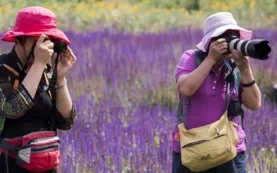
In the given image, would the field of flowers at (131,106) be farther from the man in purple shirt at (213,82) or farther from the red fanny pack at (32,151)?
the red fanny pack at (32,151)

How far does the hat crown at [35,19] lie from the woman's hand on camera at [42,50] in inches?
3.1

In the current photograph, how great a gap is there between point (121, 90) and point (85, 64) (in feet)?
3.87

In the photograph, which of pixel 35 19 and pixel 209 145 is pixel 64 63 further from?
pixel 209 145

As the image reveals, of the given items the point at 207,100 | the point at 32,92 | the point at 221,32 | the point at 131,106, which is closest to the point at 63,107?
the point at 32,92

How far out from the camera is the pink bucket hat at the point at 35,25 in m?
2.83

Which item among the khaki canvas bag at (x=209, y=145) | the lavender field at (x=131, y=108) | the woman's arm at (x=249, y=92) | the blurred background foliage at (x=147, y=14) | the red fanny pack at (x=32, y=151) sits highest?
the woman's arm at (x=249, y=92)

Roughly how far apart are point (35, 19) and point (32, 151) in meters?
0.51

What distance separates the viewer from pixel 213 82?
3.17 m

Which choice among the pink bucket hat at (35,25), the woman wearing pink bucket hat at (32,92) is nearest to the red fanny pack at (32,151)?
the woman wearing pink bucket hat at (32,92)

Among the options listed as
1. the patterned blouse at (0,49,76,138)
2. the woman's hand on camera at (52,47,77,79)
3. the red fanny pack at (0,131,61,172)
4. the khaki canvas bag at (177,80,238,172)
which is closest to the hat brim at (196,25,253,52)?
the khaki canvas bag at (177,80,238,172)

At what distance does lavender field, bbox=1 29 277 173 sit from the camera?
4367 mm

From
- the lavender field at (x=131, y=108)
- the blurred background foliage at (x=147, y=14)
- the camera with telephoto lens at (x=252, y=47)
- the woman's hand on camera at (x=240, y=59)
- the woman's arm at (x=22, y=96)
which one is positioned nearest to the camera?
the woman's arm at (x=22, y=96)

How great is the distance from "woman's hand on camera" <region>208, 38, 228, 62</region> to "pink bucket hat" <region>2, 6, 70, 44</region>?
0.61 meters

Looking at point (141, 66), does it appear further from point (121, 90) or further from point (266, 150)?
point (266, 150)
